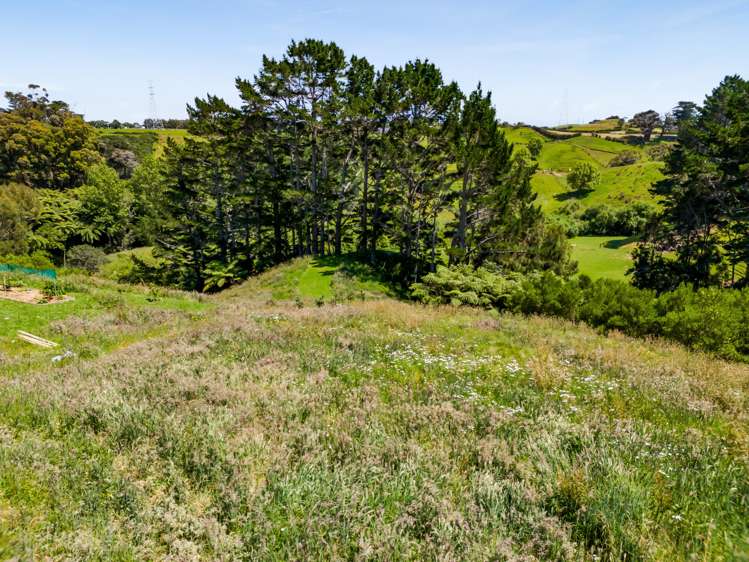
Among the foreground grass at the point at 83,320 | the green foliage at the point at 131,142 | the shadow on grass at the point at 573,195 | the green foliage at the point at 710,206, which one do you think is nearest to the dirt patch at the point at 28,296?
the foreground grass at the point at 83,320

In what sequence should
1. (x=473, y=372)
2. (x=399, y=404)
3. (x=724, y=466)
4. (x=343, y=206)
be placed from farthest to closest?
(x=343, y=206)
(x=473, y=372)
(x=399, y=404)
(x=724, y=466)

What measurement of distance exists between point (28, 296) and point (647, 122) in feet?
646

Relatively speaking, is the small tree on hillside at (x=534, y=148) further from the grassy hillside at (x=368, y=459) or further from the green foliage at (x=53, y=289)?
the grassy hillside at (x=368, y=459)

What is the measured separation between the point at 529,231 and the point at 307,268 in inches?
761

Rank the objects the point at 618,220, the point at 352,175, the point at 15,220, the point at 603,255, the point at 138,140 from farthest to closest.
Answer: the point at 138,140 < the point at 618,220 < the point at 603,255 < the point at 15,220 < the point at 352,175

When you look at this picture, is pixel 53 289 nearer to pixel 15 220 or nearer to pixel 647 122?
pixel 15 220

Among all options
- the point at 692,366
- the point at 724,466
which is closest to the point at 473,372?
the point at 724,466

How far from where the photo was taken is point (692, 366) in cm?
901

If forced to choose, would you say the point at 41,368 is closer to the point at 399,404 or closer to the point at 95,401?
the point at 95,401

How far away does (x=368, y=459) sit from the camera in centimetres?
419

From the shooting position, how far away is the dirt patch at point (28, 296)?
49.9 ft

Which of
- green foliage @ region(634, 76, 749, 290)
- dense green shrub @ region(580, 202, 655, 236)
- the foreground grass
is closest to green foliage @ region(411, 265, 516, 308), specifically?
the foreground grass

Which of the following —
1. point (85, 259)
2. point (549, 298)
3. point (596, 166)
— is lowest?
point (85, 259)

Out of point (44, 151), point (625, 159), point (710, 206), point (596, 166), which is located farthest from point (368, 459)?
point (625, 159)
